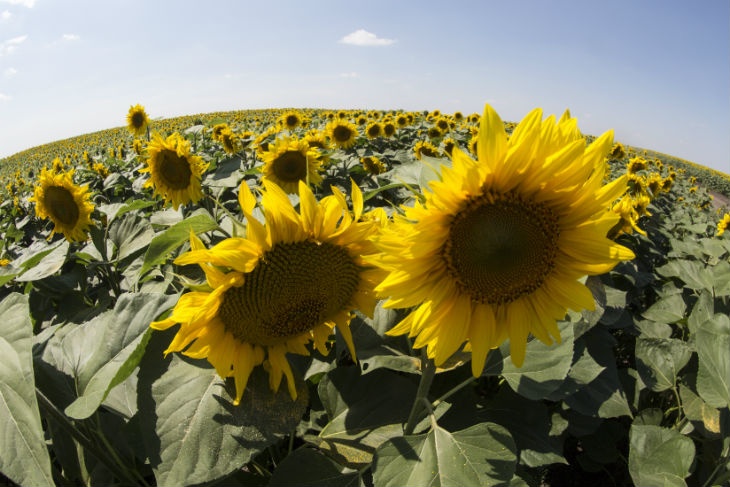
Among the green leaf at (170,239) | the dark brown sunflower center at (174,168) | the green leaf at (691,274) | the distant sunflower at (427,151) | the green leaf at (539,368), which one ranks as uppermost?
the green leaf at (170,239)

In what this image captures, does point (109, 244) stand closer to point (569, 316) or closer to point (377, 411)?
point (377, 411)

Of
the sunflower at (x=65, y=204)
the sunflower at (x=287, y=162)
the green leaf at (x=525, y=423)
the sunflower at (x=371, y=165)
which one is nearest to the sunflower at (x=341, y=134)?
the sunflower at (x=371, y=165)

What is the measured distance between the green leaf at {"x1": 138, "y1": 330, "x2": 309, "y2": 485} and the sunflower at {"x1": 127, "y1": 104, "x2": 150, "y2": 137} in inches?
337

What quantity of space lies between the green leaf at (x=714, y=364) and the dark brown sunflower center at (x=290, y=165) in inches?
128

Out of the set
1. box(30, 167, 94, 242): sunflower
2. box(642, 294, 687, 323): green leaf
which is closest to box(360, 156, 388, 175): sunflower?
box(30, 167, 94, 242): sunflower

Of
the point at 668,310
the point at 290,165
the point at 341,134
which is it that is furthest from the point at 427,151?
the point at 668,310

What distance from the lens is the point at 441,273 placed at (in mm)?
1369

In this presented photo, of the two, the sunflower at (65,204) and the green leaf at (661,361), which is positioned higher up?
the sunflower at (65,204)

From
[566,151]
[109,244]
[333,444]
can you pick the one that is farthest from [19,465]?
[109,244]

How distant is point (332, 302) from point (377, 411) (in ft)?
1.85

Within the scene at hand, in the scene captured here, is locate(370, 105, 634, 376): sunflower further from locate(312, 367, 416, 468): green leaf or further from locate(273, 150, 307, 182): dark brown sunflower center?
locate(273, 150, 307, 182): dark brown sunflower center

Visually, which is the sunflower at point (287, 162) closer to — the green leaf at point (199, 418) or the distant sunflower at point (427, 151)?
the green leaf at point (199, 418)

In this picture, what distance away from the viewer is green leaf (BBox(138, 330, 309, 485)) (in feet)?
3.71

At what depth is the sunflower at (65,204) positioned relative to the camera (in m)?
3.83
